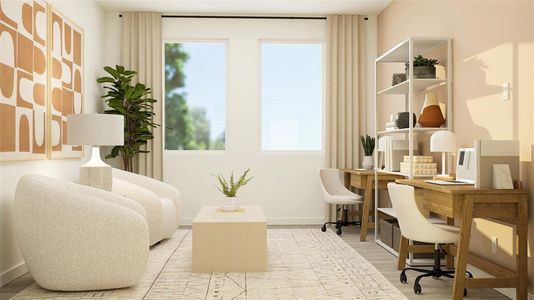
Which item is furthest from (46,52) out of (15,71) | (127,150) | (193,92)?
(193,92)

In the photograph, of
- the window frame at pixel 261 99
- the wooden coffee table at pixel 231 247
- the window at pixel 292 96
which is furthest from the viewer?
the window at pixel 292 96

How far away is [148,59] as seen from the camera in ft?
21.6

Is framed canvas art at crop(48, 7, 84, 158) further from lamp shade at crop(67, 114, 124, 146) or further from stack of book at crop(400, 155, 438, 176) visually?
stack of book at crop(400, 155, 438, 176)

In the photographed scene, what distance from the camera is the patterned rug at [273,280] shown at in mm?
3352

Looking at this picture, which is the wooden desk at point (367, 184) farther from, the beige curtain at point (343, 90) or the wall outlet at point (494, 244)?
the wall outlet at point (494, 244)

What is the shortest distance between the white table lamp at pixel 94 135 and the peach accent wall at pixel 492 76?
302 centimetres

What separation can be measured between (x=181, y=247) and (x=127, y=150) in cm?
156

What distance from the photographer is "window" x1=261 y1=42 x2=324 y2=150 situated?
22.8 ft

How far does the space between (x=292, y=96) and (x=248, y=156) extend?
1065mm

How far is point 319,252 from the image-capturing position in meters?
4.81

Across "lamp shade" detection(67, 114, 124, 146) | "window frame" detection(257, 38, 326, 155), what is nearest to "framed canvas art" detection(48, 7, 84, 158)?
"lamp shade" detection(67, 114, 124, 146)

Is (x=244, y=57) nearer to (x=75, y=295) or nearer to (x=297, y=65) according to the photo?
(x=297, y=65)

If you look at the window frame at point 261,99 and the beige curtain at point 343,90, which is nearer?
the beige curtain at point 343,90

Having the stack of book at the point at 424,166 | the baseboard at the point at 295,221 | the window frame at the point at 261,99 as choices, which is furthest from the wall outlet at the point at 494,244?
the window frame at the point at 261,99
